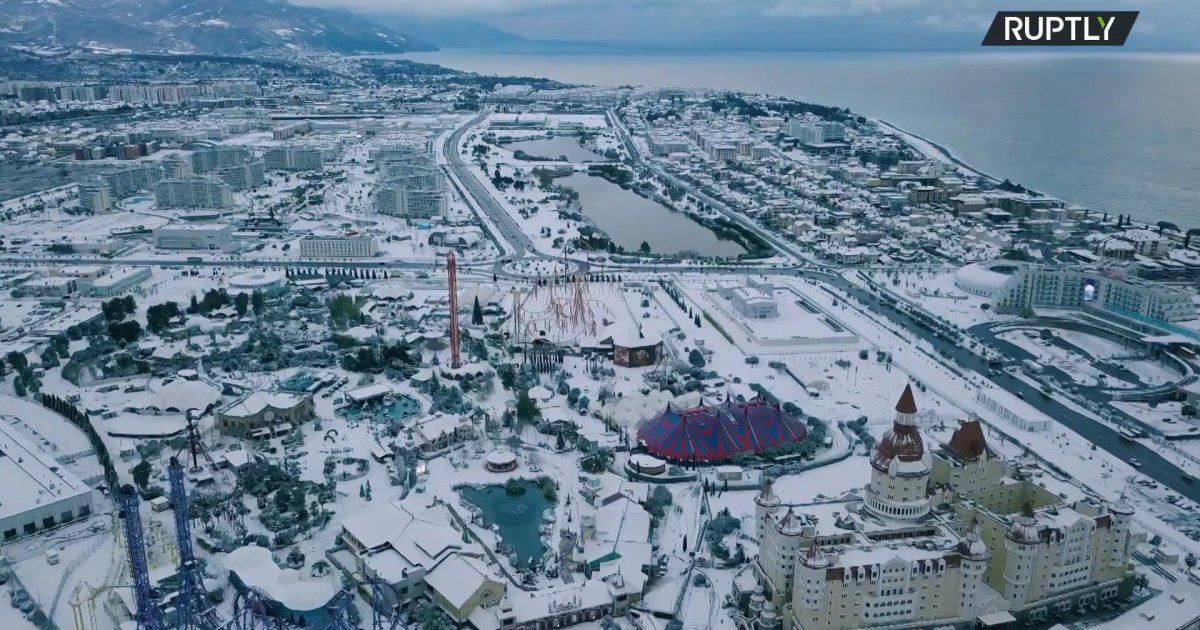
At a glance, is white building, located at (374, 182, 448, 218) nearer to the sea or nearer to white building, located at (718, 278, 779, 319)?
white building, located at (718, 278, 779, 319)

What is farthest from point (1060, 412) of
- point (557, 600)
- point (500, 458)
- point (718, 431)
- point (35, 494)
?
point (35, 494)

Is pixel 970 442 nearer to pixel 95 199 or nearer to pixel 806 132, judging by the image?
pixel 95 199

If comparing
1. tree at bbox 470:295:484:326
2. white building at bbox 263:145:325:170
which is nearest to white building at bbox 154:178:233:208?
white building at bbox 263:145:325:170

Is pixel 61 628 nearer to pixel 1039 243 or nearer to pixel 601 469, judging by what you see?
pixel 601 469

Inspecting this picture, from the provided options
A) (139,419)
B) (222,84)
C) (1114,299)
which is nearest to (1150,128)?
(1114,299)

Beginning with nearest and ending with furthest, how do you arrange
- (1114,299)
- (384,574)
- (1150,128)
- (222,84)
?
(384,574)
(1114,299)
(1150,128)
(222,84)

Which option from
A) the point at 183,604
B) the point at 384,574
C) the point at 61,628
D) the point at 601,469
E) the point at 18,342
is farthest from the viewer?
the point at 18,342

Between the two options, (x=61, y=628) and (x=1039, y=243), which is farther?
(x=1039, y=243)

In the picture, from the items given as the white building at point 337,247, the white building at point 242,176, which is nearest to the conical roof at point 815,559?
the white building at point 337,247
